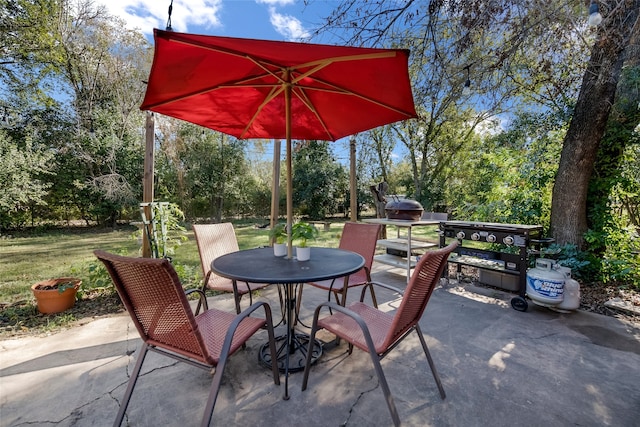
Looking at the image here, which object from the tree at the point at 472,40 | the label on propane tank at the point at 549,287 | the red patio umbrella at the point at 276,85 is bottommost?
the label on propane tank at the point at 549,287

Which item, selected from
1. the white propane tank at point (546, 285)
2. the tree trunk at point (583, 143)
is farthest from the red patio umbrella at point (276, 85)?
the tree trunk at point (583, 143)

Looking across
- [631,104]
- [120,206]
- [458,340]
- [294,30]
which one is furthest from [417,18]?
[120,206]

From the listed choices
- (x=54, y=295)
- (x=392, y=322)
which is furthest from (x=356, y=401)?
(x=54, y=295)

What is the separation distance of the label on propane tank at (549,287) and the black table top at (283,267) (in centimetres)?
199

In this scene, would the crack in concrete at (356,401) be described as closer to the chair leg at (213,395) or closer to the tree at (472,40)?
the chair leg at (213,395)

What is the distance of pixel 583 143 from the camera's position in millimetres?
3539

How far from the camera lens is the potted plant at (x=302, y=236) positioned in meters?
2.06

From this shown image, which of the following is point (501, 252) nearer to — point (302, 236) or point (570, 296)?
point (570, 296)

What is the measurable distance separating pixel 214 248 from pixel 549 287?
3349mm

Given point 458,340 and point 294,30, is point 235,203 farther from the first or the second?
point 458,340

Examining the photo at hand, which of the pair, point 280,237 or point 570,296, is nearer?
point 280,237

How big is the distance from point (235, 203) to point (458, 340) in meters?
11.8

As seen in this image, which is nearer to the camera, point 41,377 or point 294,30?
point 41,377

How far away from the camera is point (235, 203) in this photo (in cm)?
1300
